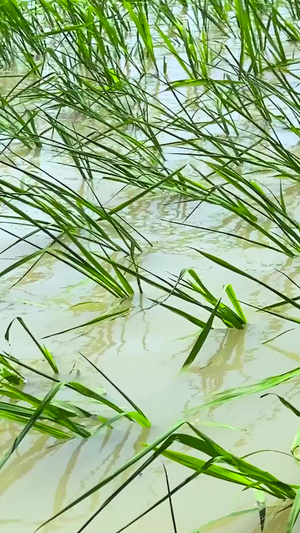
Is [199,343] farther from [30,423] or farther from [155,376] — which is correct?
→ [30,423]

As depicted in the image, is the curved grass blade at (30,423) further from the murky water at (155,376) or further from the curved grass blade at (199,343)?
the curved grass blade at (199,343)

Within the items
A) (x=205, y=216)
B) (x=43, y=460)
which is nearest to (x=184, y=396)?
(x=43, y=460)

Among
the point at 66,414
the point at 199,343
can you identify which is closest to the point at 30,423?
the point at 66,414

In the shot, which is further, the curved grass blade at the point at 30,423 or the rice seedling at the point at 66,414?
the rice seedling at the point at 66,414

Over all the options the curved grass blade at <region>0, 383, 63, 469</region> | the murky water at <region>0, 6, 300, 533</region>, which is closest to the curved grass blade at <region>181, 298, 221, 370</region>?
the murky water at <region>0, 6, 300, 533</region>

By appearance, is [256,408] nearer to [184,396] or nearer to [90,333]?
[184,396]

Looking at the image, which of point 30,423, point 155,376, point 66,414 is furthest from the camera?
point 155,376

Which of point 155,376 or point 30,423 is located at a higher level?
point 155,376

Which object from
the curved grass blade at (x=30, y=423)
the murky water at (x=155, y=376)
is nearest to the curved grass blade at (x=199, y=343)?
the murky water at (x=155, y=376)

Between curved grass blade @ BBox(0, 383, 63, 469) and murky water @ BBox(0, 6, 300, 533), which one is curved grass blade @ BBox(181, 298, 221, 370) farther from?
curved grass blade @ BBox(0, 383, 63, 469)
